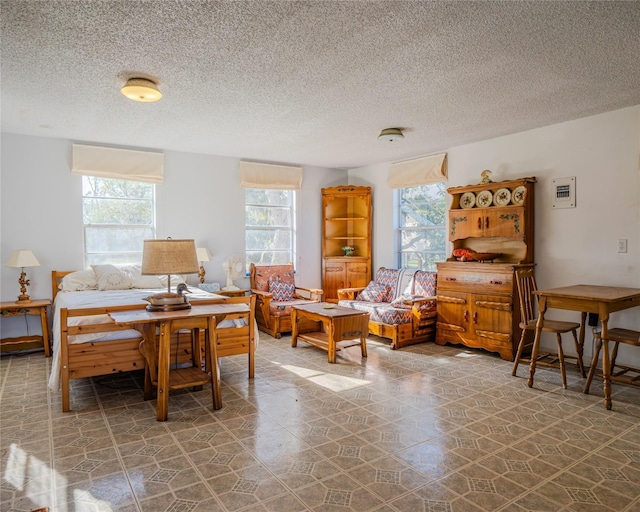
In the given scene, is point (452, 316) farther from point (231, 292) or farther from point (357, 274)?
point (231, 292)

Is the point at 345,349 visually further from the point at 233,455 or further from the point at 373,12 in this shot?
the point at 373,12

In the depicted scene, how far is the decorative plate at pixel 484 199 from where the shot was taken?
16.1 ft

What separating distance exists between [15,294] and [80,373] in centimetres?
235

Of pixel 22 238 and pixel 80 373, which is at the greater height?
pixel 22 238

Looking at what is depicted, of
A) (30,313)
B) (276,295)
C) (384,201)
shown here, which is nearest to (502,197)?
(384,201)

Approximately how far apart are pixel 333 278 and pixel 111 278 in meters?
3.19

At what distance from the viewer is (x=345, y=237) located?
6770 millimetres

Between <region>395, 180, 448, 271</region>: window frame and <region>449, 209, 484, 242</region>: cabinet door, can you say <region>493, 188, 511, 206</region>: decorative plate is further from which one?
<region>395, 180, 448, 271</region>: window frame

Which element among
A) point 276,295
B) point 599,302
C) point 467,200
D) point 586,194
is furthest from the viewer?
point 276,295

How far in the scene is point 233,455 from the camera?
247 cm

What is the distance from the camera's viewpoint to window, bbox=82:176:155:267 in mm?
5309

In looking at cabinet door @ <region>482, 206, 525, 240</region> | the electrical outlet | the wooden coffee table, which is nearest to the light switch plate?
cabinet door @ <region>482, 206, 525, 240</region>

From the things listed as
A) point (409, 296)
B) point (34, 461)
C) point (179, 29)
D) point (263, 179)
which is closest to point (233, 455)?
point (34, 461)

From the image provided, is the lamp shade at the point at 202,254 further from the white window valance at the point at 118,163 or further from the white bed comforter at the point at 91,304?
the white window valance at the point at 118,163
